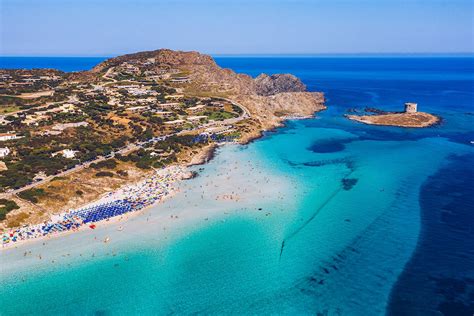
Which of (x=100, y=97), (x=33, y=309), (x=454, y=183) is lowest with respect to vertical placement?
(x=33, y=309)

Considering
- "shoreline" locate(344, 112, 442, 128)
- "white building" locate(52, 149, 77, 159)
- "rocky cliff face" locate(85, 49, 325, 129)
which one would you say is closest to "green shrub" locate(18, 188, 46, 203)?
"white building" locate(52, 149, 77, 159)

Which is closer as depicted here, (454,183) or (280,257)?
(280,257)

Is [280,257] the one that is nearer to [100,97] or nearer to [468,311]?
[468,311]

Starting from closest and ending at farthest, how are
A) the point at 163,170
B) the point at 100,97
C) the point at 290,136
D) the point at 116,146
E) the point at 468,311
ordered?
the point at 468,311, the point at 163,170, the point at 116,146, the point at 290,136, the point at 100,97

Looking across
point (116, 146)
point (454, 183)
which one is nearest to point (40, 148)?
point (116, 146)

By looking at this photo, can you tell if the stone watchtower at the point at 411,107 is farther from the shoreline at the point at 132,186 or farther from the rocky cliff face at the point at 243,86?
the shoreline at the point at 132,186

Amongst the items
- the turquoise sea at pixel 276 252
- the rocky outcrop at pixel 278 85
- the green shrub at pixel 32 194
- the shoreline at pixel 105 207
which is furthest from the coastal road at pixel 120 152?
the rocky outcrop at pixel 278 85

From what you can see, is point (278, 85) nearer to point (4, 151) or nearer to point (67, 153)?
point (67, 153)
